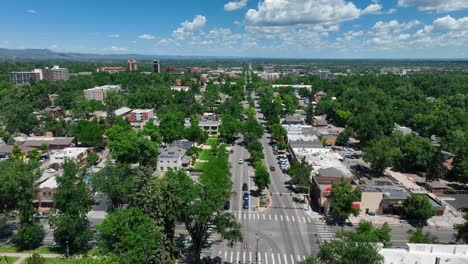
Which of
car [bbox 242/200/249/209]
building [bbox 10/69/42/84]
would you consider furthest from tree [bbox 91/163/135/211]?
building [bbox 10/69/42/84]

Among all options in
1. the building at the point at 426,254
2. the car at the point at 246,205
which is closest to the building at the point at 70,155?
the car at the point at 246,205

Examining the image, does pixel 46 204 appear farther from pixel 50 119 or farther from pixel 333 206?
pixel 50 119

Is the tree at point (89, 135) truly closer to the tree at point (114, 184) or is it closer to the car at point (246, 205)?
the tree at point (114, 184)

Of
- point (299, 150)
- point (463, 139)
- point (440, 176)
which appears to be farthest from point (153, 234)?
point (463, 139)

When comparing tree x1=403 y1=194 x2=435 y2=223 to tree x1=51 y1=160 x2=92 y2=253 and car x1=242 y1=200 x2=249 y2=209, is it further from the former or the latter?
tree x1=51 y1=160 x2=92 y2=253

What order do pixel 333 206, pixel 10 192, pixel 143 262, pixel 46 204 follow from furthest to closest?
pixel 46 204 < pixel 333 206 < pixel 10 192 < pixel 143 262

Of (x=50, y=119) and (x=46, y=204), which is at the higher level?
(x=50, y=119)
